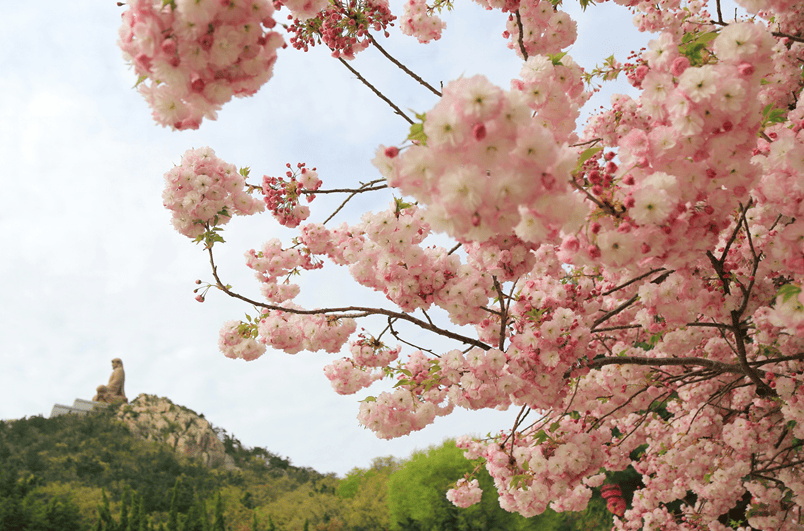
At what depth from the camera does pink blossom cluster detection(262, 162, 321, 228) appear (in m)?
4.34

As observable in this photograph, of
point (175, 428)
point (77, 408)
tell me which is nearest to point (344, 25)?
point (175, 428)

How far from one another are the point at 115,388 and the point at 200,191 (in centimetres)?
2261

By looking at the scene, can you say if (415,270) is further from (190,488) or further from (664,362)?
(190,488)

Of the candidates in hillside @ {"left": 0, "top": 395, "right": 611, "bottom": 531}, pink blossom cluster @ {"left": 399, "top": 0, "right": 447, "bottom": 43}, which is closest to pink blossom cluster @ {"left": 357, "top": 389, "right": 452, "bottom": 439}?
pink blossom cluster @ {"left": 399, "top": 0, "right": 447, "bottom": 43}

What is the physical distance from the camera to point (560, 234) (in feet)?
5.85

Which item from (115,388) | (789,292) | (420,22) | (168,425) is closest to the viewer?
(789,292)

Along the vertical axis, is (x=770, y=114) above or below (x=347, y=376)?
above

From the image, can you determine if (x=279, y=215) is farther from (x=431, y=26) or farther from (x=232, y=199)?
(x=431, y=26)

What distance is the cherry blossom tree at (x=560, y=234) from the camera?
53.4 inches


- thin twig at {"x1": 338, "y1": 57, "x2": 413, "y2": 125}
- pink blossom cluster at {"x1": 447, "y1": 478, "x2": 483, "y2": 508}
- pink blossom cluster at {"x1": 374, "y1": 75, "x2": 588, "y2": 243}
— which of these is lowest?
pink blossom cluster at {"x1": 447, "y1": 478, "x2": 483, "y2": 508}

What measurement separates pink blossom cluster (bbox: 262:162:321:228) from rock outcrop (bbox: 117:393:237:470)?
17.1m

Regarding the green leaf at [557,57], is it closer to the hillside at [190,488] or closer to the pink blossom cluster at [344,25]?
the pink blossom cluster at [344,25]

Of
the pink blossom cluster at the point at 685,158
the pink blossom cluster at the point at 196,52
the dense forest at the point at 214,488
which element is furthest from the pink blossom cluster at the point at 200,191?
the dense forest at the point at 214,488

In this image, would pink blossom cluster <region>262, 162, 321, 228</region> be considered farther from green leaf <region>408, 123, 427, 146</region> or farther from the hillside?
the hillside
